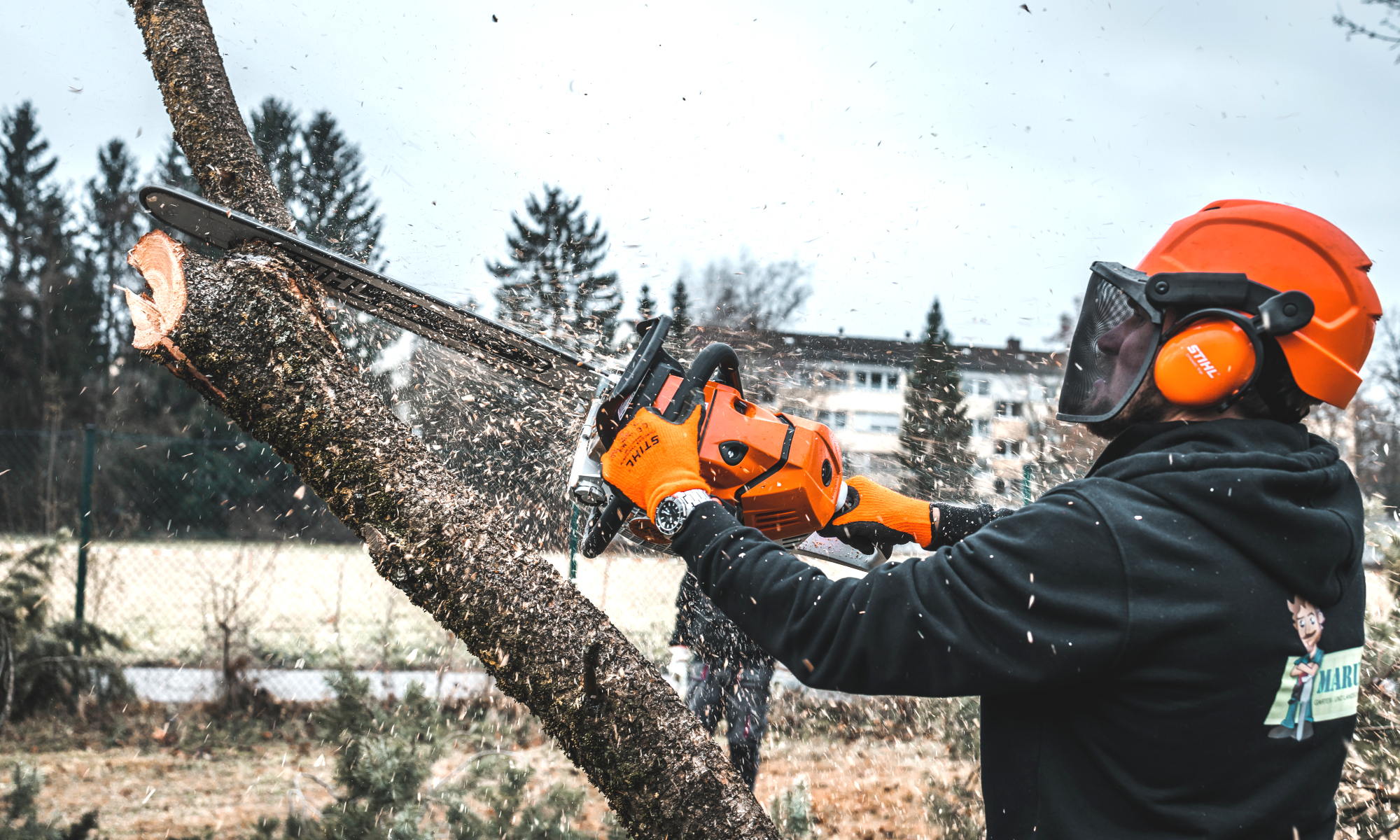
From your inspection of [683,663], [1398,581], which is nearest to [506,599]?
[683,663]

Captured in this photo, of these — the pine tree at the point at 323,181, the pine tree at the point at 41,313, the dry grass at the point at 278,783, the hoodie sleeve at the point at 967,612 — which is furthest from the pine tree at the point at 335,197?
the pine tree at the point at 41,313

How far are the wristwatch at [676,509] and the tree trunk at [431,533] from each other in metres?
0.31

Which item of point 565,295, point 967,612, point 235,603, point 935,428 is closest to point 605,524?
point 967,612

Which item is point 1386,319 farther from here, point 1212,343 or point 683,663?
point 1212,343

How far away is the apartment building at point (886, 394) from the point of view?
6262 mm

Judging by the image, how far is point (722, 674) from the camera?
3.88 meters

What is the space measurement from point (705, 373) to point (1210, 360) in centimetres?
99

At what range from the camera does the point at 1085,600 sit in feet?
3.47

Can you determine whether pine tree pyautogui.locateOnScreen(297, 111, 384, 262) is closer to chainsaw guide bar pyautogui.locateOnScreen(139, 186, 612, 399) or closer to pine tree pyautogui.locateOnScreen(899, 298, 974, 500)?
chainsaw guide bar pyautogui.locateOnScreen(139, 186, 612, 399)

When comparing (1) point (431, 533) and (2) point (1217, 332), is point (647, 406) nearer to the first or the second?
(1) point (431, 533)

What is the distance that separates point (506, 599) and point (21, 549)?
5.87 meters

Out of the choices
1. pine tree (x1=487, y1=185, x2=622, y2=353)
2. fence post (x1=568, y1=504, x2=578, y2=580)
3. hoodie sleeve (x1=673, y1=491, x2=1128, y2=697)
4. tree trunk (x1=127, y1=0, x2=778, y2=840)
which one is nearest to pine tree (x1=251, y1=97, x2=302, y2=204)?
pine tree (x1=487, y1=185, x2=622, y2=353)

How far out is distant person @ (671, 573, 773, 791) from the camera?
3.77 metres

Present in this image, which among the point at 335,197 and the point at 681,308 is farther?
the point at 335,197
